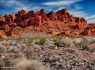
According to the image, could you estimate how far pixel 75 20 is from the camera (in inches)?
3880

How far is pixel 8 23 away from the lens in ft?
292

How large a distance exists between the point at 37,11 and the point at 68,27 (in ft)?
53.7

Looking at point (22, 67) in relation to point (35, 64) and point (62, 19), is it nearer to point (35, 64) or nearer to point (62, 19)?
point (35, 64)

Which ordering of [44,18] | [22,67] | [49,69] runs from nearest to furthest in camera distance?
[22,67], [49,69], [44,18]

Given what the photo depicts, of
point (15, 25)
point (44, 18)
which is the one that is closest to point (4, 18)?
point (15, 25)

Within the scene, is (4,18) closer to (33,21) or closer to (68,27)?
(33,21)

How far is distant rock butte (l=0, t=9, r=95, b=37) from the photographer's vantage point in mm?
79438

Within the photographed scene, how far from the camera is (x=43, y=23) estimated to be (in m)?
86.1

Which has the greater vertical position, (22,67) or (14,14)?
(14,14)

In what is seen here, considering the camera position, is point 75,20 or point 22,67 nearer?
point 22,67

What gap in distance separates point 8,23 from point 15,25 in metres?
6.95

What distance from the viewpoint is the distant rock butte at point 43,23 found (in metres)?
79.4

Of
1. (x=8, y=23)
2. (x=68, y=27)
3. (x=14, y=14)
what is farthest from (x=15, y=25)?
(x=68, y=27)

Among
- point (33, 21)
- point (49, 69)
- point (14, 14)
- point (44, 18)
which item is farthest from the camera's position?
point (14, 14)
